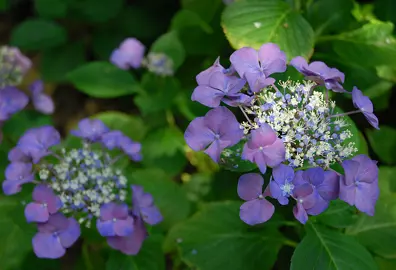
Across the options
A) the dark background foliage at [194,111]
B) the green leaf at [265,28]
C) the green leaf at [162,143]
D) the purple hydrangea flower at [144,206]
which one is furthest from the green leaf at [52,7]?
the purple hydrangea flower at [144,206]

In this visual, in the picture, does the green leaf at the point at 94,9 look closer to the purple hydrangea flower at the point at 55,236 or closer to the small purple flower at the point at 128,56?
the small purple flower at the point at 128,56

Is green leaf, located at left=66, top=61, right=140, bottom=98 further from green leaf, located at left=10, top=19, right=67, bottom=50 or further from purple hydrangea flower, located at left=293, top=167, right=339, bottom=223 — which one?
purple hydrangea flower, located at left=293, top=167, right=339, bottom=223

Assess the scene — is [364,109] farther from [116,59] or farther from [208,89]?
[116,59]

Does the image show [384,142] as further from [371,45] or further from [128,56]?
[128,56]

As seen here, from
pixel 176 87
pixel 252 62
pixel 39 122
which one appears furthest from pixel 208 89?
pixel 39 122

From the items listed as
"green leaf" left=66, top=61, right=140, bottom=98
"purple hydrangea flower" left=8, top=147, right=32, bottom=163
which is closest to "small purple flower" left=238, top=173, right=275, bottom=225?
"purple hydrangea flower" left=8, top=147, right=32, bottom=163

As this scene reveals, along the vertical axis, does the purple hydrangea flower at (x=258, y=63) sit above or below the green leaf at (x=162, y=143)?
above
